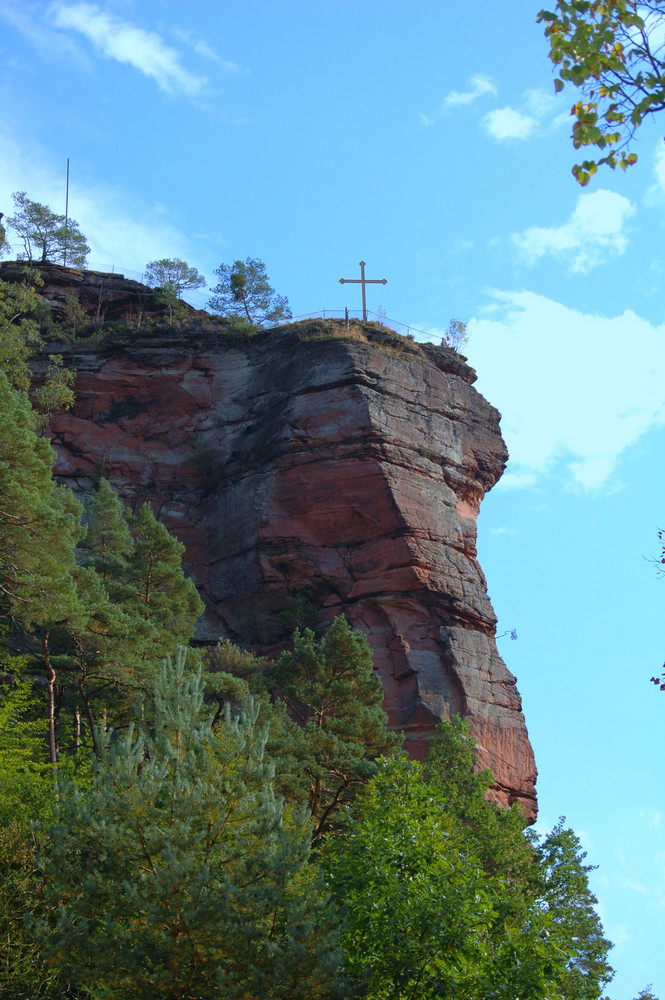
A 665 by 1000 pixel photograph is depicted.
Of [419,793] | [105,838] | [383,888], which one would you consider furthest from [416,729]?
[105,838]

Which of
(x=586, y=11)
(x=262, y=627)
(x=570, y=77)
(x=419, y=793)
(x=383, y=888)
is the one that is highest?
(x=262, y=627)

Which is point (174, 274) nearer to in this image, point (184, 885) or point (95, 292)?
point (95, 292)

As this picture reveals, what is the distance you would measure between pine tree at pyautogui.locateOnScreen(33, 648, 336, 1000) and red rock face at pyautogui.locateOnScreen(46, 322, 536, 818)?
18.1m

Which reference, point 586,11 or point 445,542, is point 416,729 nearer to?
point 445,542

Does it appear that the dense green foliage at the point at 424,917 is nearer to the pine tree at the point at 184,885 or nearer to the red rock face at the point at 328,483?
the pine tree at the point at 184,885

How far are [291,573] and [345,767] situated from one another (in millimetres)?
13903

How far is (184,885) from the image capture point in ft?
44.9

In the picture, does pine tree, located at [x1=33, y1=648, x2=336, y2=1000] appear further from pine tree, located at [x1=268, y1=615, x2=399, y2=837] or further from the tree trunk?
the tree trunk

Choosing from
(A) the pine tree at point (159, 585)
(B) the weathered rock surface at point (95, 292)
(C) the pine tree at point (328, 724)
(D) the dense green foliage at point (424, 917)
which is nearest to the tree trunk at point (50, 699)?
(A) the pine tree at point (159, 585)

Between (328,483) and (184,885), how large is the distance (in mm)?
24923

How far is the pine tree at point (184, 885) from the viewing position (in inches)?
533

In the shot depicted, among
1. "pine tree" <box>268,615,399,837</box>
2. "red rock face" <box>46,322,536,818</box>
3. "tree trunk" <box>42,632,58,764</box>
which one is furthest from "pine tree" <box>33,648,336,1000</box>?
"red rock face" <box>46,322,536,818</box>

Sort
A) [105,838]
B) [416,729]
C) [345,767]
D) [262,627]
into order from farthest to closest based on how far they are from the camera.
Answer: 1. [262,627]
2. [416,729]
3. [345,767]
4. [105,838]

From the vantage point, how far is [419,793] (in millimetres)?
19328
